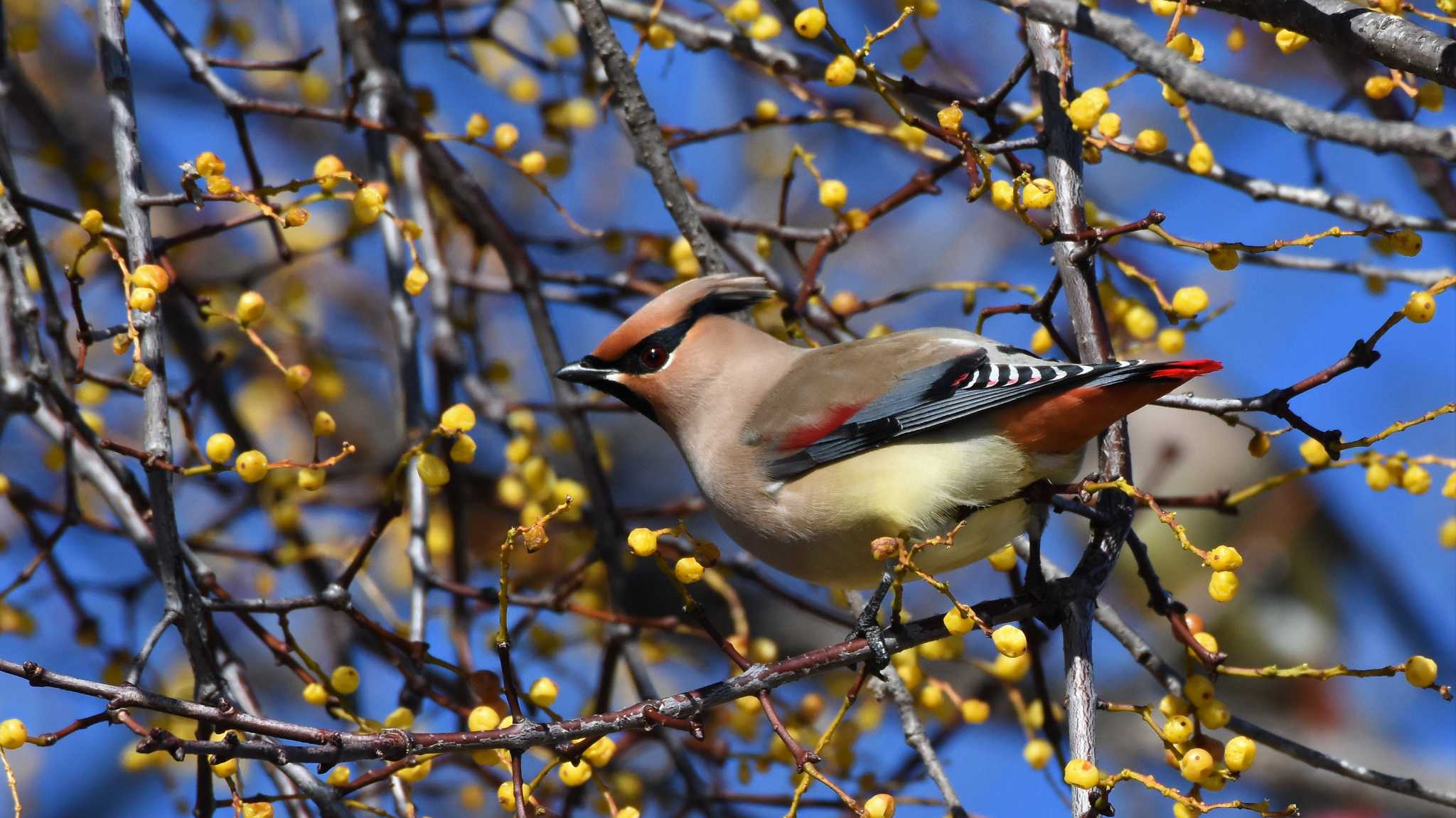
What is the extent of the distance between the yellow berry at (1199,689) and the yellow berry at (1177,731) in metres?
0.13

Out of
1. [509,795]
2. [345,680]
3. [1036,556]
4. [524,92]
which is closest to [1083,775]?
[1036,556]

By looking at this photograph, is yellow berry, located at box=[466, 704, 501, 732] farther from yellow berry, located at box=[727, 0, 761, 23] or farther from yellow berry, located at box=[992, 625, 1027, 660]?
yellow berry, located at box=[727, 0, 761, 23]

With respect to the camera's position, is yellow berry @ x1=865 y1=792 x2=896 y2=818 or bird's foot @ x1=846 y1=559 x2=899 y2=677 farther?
bird's foot @ x1=846 y1=559 x2=899 y2=677

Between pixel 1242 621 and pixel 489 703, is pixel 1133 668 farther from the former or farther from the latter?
pixel 489 703

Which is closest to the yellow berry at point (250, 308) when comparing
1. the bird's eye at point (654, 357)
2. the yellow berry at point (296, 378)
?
the yellow berry at point (296, 378)

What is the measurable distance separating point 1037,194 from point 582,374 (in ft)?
4.43

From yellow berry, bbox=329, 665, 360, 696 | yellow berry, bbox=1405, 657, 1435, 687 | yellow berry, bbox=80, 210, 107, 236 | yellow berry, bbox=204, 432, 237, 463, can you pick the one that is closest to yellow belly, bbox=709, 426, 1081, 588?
yellow berry, bbox=1405, 657, 1435, 687

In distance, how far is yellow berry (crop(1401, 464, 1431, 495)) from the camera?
9.23 ft

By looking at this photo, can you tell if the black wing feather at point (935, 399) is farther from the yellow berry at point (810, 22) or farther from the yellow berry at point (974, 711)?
the yellow berry at point (810, 22)

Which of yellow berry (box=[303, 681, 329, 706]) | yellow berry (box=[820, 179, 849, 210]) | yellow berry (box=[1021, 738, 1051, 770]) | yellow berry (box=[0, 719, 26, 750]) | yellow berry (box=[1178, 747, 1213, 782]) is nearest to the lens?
yellow berry (box=[0, 719, 26, 750])

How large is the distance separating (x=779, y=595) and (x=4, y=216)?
1819 millimetres

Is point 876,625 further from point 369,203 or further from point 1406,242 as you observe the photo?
point 369,203

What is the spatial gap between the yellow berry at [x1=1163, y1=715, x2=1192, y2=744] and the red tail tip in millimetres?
553

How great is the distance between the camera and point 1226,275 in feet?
21.0
